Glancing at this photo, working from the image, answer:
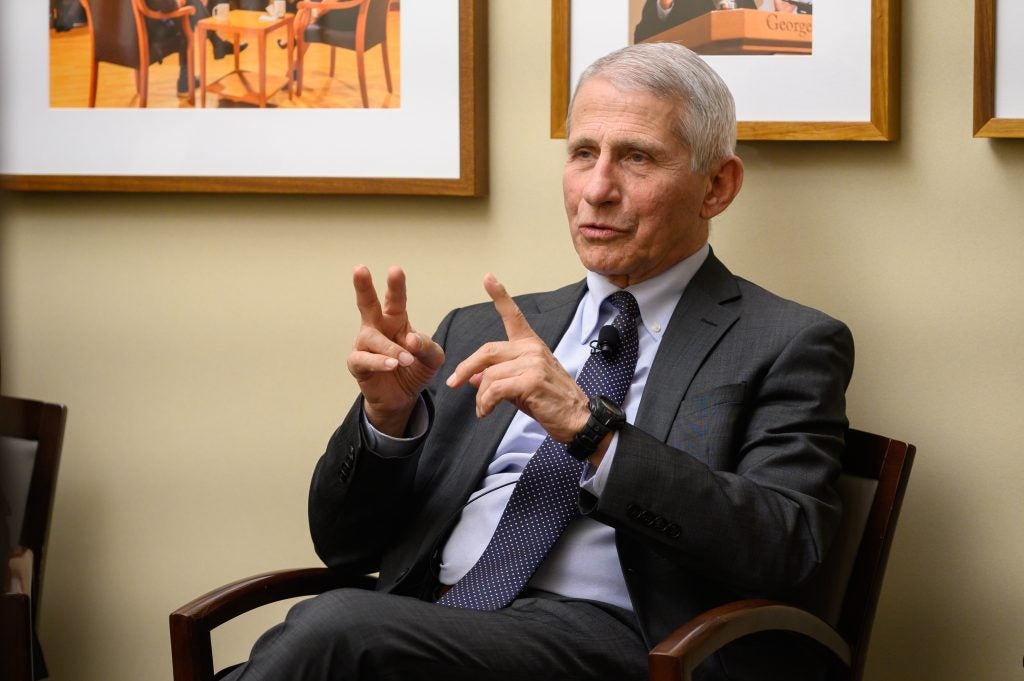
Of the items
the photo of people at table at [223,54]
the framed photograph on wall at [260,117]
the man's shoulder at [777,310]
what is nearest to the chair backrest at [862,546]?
the man's shoulder at [777,310]

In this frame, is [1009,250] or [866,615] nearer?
[866,615]

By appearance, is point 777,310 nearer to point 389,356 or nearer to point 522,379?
point 522,379

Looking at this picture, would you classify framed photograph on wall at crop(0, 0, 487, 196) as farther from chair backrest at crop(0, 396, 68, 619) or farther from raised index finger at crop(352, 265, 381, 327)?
raised index finger at crop(352, 265, 381, 327)

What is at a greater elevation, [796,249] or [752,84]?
[752,84]

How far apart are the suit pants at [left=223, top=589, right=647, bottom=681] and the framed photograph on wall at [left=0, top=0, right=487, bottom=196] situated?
100 centimetres

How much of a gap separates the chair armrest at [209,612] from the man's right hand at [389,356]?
0.98 ft

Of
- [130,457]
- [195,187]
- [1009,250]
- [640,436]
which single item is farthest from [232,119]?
[1009,250]

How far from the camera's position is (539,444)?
2066mm

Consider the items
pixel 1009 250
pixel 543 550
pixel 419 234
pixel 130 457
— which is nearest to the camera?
pixel 543 550

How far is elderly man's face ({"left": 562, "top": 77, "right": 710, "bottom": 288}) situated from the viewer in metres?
1.98

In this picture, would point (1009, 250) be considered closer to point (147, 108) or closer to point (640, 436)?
point (640, 436)

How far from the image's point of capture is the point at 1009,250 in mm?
2201

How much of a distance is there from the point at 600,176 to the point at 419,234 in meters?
0.63

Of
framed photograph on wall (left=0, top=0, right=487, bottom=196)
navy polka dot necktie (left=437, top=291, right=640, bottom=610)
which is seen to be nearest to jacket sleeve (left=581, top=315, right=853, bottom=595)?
navy polka dot necktie (left=437, top=291, right=640, bottom=610)
